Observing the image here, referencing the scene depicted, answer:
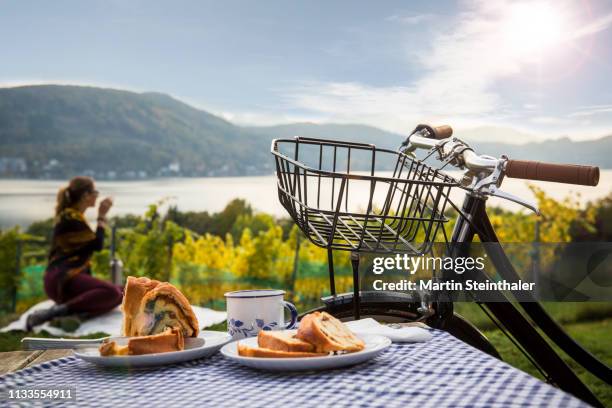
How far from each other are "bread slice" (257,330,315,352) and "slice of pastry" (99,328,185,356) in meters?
0.15

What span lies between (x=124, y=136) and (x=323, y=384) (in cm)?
981

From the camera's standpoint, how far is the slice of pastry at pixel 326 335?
3.17ft

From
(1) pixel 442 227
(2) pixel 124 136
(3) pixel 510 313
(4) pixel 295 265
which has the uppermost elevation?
(2) pixel 124 136

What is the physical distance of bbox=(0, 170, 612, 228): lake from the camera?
7008 millimetres

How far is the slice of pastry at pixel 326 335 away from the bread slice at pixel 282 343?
0.01m

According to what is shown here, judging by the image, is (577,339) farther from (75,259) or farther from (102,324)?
(75,259)

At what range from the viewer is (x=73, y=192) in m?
5.94

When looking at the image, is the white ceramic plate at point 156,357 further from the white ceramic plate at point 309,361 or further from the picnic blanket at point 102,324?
the picnic blanket at point 102,324

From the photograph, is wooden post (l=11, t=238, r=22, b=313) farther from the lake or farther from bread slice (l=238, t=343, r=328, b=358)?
bread slice (l=238, t=343, r=328, b=358)

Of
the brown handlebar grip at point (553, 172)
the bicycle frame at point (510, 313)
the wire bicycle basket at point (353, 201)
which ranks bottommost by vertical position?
the bicycle frame at point (510, 313)

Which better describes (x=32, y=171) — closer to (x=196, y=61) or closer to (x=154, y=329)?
(x=196, y=61)

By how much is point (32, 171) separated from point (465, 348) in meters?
8.71

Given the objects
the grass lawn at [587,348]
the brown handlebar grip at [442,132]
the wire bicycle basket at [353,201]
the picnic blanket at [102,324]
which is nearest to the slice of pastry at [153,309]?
the wire bicycle basket at [353,201]

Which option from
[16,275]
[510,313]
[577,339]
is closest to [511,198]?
[510,313]
